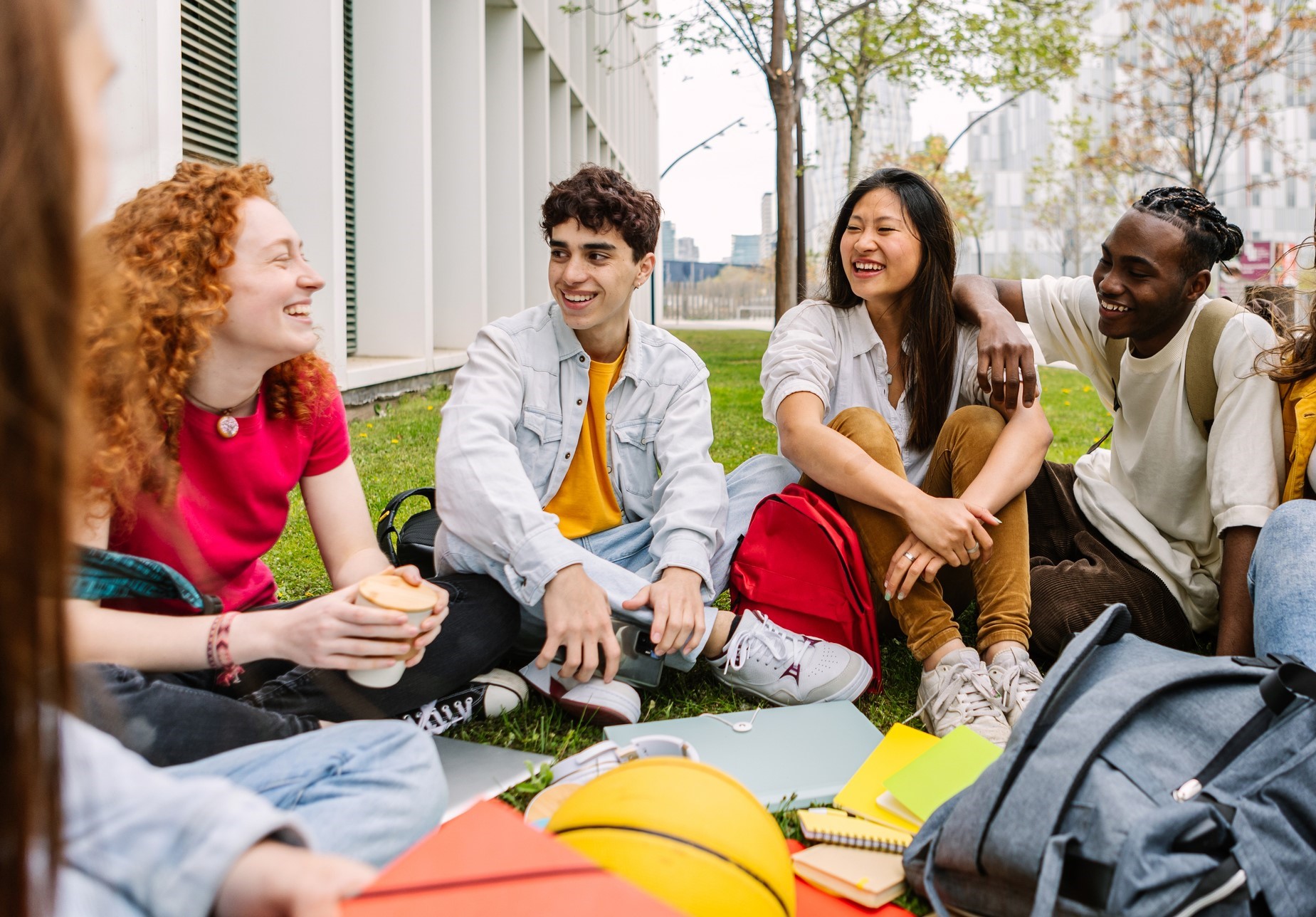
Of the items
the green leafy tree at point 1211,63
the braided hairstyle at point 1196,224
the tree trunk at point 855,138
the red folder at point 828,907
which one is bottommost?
the red folder at point 828,907

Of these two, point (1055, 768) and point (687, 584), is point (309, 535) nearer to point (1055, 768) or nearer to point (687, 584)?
point (687, 584)

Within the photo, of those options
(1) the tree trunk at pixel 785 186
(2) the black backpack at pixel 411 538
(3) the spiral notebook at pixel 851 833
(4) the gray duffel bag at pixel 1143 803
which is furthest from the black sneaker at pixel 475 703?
(1) the tree trunk at pixel 785 186

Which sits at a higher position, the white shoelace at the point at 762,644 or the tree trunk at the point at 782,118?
the tree trunk at the point at 782,118

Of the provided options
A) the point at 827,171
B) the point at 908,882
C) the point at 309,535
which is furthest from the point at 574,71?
the point at 827,171

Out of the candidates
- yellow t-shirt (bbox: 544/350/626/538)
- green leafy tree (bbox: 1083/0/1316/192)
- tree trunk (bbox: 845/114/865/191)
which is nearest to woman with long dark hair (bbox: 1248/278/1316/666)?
yellow t-shirt (bbox: 544/350/626/538)

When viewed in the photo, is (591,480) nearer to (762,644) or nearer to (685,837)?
(762,644)

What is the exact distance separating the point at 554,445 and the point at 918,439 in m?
1.28

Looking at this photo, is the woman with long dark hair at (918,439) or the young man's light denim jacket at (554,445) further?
the woman with long dark hair at (918,439)

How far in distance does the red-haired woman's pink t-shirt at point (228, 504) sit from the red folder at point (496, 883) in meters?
1.37

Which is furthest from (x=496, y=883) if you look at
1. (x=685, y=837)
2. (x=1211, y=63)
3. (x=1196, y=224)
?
(x=1211, y=63)

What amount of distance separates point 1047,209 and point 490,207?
33.9 m

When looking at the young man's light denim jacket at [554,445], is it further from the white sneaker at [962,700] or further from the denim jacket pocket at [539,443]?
the white sneaker at [962,700]

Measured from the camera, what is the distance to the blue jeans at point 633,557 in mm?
2762

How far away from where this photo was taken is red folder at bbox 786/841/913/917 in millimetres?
1854
